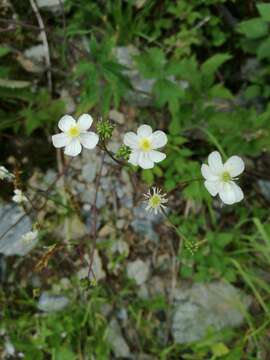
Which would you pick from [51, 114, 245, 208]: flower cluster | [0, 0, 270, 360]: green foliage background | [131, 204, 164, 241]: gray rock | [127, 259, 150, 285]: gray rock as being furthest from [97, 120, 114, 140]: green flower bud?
[127, 259, 150, 285]: gray rock

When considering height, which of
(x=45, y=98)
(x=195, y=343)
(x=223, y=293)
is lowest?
(x=195, y=343)

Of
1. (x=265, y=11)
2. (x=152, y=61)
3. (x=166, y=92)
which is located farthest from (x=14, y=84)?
(x=265, y=11)

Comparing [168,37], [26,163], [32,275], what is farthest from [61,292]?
[168,37]

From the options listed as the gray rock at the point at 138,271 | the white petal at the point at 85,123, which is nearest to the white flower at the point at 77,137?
the white petal at the point at 85,123

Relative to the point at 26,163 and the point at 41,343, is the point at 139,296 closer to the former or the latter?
the point at 41,343

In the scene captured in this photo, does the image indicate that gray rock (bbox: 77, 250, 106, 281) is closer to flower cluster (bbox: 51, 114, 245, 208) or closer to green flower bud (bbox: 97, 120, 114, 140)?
flower cluster (bbox: 51, 114, 245, 208)

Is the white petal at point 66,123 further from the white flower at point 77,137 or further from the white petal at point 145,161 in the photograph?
the white petal at point 145,161

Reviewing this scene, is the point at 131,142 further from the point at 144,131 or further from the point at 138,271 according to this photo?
the point at 138,271
